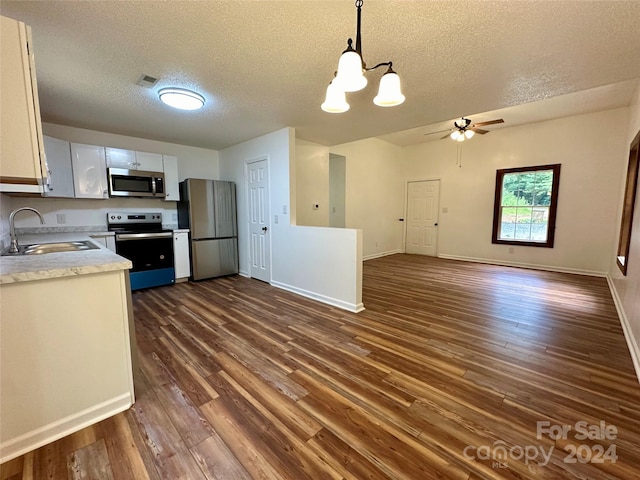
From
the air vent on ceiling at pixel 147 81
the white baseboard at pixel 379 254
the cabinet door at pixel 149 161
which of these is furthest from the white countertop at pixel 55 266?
the white baseboard at pixel 379 254

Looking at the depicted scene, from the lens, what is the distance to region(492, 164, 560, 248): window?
5.17 meters

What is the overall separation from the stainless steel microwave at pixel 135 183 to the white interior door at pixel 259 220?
1389 mm

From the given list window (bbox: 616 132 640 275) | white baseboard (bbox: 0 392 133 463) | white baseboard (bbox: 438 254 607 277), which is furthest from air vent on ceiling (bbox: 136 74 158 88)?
white baseboard (bbox: 438 254 607 277)

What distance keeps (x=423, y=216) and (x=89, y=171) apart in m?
6.83

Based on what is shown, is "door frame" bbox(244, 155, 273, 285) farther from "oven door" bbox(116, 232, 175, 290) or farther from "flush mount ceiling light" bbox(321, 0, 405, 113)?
"flush mount ceiling light" bbox(321, 0, 405, 113)

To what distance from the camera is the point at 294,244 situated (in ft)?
12.6

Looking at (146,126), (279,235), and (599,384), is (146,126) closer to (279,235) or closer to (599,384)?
(279,235)

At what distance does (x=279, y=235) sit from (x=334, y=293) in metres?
1.32

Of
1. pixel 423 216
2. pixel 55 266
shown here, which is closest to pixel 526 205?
pixel 423 216

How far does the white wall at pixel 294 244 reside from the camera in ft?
10.4

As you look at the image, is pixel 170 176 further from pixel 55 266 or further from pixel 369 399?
pixel 369 399

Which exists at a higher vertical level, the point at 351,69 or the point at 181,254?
the point at 351,69

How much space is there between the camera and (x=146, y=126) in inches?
143

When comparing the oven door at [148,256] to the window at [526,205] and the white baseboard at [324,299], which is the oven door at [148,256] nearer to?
the white baseboard at [324,299]
